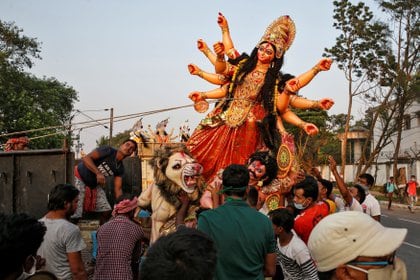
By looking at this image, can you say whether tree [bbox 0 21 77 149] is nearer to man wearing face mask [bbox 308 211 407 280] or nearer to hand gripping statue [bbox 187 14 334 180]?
hand gripping statue [bbox 187 14 334 180]

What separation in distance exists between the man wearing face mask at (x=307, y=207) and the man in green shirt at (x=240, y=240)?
40.5 inches

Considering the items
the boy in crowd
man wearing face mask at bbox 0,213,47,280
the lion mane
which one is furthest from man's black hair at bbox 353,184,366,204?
man wearing face mask at bbox 0,213,47,280

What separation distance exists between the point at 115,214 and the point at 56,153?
137cm

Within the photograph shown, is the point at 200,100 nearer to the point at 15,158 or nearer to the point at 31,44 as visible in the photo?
the point at 15,158

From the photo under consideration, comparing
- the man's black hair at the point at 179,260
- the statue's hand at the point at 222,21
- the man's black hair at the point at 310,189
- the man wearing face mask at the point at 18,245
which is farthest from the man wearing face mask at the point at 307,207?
the statue's hand at the point at 222,21

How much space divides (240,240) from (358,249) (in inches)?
39.5

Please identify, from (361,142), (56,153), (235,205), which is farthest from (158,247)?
(361,142)

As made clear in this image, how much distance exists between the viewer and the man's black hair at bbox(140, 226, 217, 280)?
5.21 ft

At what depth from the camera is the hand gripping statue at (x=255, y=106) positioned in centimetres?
729

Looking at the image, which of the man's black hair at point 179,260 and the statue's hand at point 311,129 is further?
the statue's hand at point 311,129

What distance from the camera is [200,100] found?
820 centimetres

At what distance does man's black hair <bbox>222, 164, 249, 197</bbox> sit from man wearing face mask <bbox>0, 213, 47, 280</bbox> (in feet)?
4.38

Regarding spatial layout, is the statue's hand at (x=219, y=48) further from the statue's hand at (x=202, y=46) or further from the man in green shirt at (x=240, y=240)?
the man in green shirt at (x=240, y=240)

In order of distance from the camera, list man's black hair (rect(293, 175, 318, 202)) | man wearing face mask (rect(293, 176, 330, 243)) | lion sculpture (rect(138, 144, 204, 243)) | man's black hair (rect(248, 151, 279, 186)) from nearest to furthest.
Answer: man wearing face mask (rect(293, 176, 330, 243))
man's black hair (rect(293, 175, 318, 202))
lion sculpture (rect(138, 144, 204, 243))
man's black hair (rect(248, 151, 279, 186))
